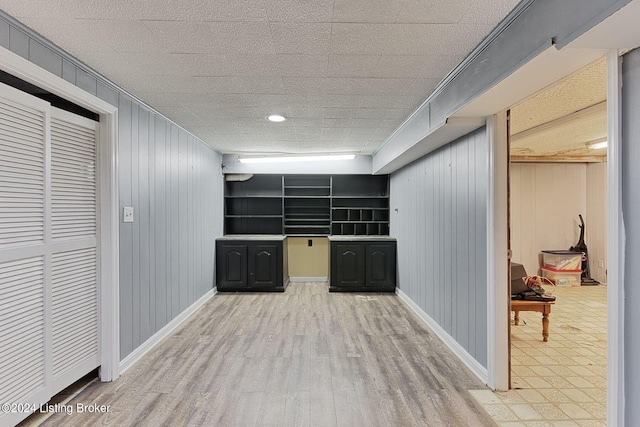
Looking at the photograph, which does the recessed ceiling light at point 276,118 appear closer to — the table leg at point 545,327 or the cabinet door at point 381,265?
the cabinet door at point 381,265

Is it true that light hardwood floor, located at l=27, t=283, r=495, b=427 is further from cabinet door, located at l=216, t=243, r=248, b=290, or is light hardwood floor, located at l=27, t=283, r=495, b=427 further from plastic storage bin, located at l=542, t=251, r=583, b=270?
plastic storage bin, located at l=542, t=251, r=583, b=270

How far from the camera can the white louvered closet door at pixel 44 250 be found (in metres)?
1.78

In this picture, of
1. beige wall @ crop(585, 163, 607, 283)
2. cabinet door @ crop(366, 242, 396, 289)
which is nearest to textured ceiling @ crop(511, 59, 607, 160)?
beige wall @ crop(585, 163, 607, 283)

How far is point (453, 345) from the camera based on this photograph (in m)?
3.00

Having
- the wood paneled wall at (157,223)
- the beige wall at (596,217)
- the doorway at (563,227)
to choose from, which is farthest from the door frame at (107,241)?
the beige wall at (596,217)

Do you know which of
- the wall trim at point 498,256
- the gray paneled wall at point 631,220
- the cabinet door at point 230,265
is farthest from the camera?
the cabinet door at point 230,265

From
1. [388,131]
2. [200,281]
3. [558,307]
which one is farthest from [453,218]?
[200,281]

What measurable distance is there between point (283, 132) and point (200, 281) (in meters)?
2.44

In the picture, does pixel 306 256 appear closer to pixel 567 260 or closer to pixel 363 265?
pixel 363 265

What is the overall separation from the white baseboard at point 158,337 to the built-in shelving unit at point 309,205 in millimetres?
1843

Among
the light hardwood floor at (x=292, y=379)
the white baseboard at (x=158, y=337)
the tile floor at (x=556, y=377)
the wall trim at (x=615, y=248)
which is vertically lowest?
the tile floor at (x=556, y=377)

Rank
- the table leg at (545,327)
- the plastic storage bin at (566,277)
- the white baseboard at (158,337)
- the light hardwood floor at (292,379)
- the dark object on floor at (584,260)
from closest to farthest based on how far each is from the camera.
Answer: the light hardwood floor at (292,379)
the white baseboard at (158,337)
the table leg at (545,327)
the plastic storage bin at (566,277)
the dark object on floor at (584,260)

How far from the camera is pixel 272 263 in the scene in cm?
524

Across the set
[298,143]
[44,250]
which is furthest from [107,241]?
[298,143]
